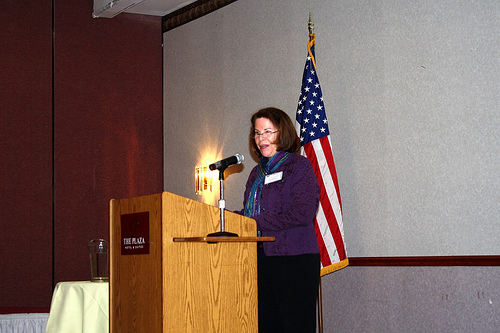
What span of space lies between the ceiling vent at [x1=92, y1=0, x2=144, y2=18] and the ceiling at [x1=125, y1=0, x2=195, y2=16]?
0.13 metres

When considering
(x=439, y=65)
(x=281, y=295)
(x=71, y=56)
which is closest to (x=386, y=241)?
(x=439, y=65)

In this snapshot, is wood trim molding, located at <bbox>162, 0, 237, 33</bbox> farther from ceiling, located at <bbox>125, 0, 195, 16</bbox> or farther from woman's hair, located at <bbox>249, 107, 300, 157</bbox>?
woman's hair, located at <bbox>249, 107, 300, 157</bbox>

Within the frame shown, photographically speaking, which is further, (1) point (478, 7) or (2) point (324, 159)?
(2) point (324, 159)

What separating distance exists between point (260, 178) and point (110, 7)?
355 cm

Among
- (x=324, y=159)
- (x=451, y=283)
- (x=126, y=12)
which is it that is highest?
(x=126, y=12)

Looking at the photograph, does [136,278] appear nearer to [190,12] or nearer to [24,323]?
[24,323]

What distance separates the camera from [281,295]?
2.97 meters

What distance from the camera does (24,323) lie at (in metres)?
4.33

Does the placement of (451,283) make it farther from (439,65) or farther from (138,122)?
(138,122)

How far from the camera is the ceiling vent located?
600 centimetres

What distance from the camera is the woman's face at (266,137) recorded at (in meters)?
3.26

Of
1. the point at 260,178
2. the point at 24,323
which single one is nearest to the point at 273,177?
the point at 260,178

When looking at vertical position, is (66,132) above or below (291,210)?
above

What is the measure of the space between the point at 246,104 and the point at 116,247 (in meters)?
3.09
